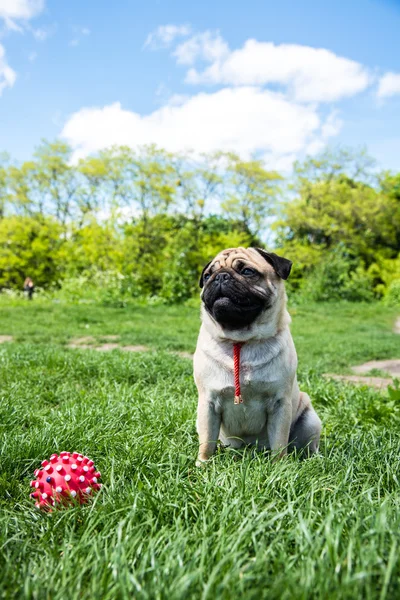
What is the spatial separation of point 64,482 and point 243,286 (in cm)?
142

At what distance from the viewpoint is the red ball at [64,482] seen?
2254mm

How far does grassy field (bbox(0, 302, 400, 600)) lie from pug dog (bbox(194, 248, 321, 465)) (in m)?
0.19

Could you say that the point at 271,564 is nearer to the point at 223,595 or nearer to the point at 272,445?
the point at 223,595

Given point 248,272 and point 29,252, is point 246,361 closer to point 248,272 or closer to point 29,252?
point 248,272

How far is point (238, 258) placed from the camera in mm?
3145

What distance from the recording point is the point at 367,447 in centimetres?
304

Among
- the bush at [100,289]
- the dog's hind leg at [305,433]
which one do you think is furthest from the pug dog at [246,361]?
the bush at [100,289]

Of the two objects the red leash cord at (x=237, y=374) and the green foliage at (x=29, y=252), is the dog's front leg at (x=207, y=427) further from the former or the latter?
the green foliage at (x=29, y=252)

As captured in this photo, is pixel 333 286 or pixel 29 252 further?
pixel 29 252

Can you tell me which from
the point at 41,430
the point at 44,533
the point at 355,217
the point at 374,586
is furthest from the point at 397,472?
the point at 355,217

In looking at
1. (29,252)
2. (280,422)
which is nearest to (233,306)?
(280,422)

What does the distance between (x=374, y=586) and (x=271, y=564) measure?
1.02 feet

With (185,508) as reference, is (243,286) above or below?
above

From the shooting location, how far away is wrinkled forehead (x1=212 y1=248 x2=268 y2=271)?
3137 millimetres
